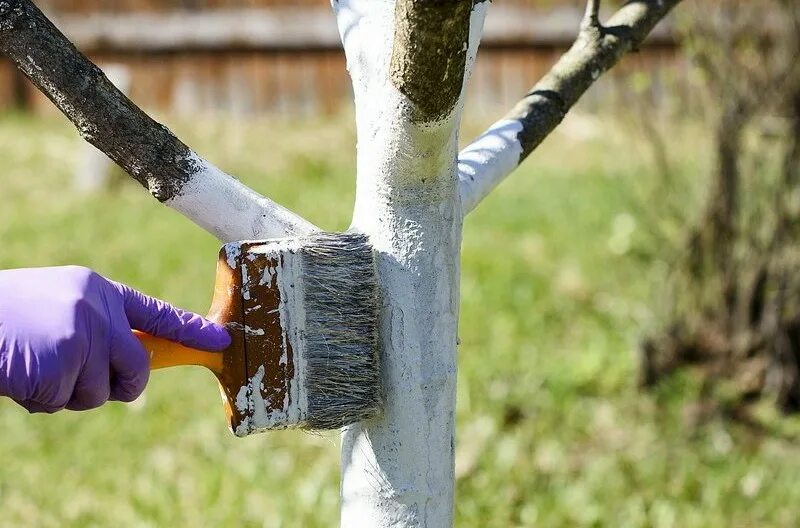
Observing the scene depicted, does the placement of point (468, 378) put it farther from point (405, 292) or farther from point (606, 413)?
point (405, 292)

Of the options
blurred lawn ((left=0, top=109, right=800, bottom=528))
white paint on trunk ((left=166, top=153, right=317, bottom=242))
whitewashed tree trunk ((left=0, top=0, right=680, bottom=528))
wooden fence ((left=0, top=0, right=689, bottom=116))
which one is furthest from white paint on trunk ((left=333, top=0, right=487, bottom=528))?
wooden fence ((left=0, top=0, right=689, bottom=116))

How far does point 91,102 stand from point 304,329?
0.38 metres

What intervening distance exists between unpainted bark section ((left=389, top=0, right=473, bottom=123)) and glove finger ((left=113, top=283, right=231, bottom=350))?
365mm

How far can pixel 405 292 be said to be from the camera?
136 centimetres

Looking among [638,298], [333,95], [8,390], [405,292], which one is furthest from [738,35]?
[333,95]

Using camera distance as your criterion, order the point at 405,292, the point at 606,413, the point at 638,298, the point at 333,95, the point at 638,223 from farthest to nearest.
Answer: the point at 333,95, the point at 638,223, the point at 638,298, the point at 606,413, the point at 405,292

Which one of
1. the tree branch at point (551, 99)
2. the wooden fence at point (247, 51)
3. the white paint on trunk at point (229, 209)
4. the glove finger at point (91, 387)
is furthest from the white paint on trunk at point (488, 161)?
the wooden fence at point (247, 51)

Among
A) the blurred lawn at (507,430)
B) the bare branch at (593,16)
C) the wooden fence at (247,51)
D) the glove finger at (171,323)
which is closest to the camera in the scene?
the glove finger at (171,323)

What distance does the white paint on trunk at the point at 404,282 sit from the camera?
129 centimetres

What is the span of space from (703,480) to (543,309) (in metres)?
1.16

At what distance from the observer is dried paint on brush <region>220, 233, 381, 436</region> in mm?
1327

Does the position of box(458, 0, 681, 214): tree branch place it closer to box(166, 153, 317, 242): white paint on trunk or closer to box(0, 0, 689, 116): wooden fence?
box(166, 153, 317, 242): white paint on trunk

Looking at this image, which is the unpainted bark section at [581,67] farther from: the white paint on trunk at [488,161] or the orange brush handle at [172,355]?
the orange brush handle at [172,355]

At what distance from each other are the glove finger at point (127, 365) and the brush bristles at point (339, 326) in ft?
0.66
